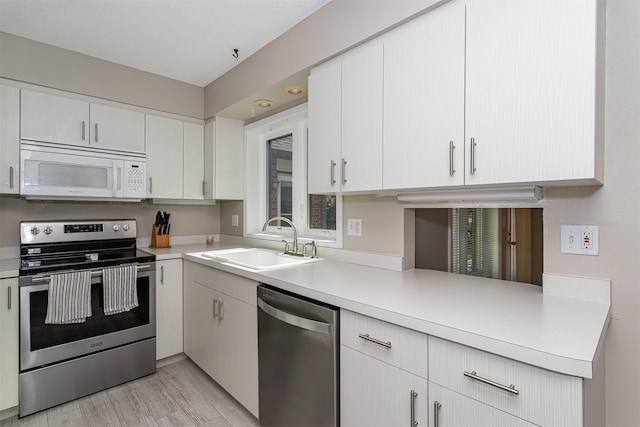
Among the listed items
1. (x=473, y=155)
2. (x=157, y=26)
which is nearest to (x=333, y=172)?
(x=473, y=155)

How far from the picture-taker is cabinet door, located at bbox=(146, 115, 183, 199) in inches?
106

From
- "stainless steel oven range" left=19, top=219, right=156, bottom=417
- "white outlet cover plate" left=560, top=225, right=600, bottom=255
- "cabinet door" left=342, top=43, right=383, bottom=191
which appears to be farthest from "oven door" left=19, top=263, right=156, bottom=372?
"white outlet cover plate" left=560, top=225, right=600, bottom=255

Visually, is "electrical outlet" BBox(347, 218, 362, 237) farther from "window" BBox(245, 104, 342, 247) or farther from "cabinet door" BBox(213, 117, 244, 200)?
"cabinet door" BBox(213, 117, 244, 200)

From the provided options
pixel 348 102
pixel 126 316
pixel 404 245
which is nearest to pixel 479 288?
pixel 404 245

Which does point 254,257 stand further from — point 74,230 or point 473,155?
point 473,155

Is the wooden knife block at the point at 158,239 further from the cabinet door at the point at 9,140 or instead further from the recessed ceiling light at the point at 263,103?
the recessed ceiling light at the point at 263,103

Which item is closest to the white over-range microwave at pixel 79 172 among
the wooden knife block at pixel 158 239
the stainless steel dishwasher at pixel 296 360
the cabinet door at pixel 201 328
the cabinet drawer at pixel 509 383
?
the wooden knife block at pixel 158 239

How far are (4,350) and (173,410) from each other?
1.02m

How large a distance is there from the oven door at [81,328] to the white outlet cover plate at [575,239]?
248cm

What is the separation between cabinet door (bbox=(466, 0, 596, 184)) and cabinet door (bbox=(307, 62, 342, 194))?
0.69 metres

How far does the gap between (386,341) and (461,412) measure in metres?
0.29

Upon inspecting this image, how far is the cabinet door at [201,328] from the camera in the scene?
221 cm

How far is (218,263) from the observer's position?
6.89 ft

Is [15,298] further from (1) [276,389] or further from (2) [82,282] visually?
(1) [276,389]
